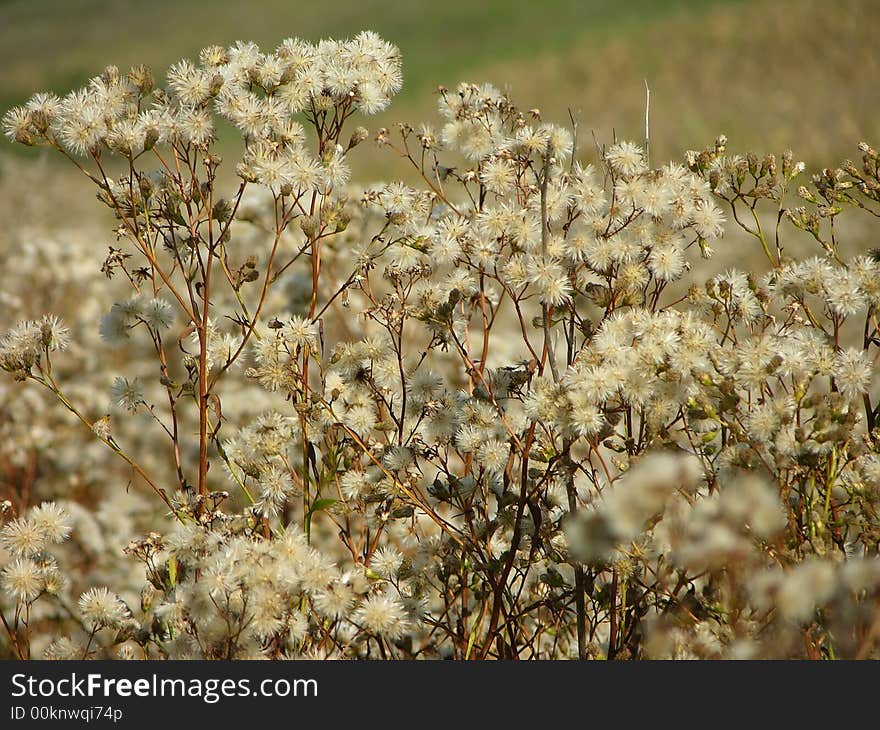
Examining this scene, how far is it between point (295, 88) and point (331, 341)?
3.67m

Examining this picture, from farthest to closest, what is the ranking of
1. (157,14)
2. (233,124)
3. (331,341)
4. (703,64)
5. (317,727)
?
(157,14) < (703,64) < (331,341) < (233,124) < (317,727)

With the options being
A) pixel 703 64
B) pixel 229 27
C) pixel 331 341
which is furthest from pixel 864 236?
pixel 229 27

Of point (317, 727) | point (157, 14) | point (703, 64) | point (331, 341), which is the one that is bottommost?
point (317, 727)

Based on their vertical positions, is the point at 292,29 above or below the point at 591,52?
above

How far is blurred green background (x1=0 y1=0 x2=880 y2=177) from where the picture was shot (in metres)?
13.4

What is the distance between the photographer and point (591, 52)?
2441 cm

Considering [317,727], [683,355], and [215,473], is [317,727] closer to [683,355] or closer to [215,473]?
[683,355]

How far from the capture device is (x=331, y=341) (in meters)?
6.17

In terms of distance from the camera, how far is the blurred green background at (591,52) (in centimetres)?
1345

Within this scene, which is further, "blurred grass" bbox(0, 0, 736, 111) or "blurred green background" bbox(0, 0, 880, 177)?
"blurred grass" bbox(0, 0, 736, 111)

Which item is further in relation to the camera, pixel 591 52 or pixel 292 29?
pixel 292 29

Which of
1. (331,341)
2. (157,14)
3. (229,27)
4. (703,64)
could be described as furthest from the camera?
(157,14)

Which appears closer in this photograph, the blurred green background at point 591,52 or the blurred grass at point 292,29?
the blurred green background at point 591,52

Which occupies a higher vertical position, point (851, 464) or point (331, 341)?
point (331, 341)
